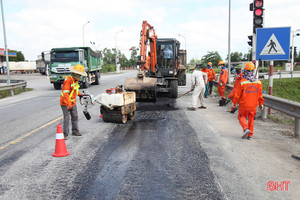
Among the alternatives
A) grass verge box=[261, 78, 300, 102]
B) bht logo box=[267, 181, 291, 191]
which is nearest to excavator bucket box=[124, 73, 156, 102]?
bht logo box=[267, 181, 291, 191]

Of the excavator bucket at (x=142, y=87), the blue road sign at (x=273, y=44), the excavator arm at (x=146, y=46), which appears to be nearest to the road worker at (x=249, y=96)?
the blue road sign at (x=273, y=44)

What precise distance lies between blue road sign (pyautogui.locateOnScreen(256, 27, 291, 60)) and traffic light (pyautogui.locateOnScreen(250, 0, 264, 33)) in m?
1.08

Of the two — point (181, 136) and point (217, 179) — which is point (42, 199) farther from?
point (181, 136)

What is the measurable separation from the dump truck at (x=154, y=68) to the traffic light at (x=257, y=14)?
440 centimetres

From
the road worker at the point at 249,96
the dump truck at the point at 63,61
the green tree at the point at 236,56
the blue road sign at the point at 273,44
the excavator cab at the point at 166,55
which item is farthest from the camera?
the green tree at the point at 236,56

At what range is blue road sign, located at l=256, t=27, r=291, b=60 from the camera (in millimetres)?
8484

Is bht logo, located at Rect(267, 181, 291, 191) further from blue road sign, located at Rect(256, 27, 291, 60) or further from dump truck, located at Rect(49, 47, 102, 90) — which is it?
dump truck, located at Rect(49, 47, 102, 90)

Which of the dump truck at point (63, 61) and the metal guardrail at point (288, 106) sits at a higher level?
the dump truck at point (63, 61)

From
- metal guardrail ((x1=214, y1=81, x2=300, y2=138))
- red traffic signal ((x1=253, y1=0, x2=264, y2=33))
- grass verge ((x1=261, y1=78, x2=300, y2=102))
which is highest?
red traffic signal ((x1=253, y1=0, x2=264, y2=33))

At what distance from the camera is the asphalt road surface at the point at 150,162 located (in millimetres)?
3801

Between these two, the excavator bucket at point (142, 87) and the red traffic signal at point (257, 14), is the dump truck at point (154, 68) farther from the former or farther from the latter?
the red traffic signal at point (257, 14)

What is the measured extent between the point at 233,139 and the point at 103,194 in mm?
3796

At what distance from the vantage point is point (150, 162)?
4895mm

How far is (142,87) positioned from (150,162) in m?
6.89
